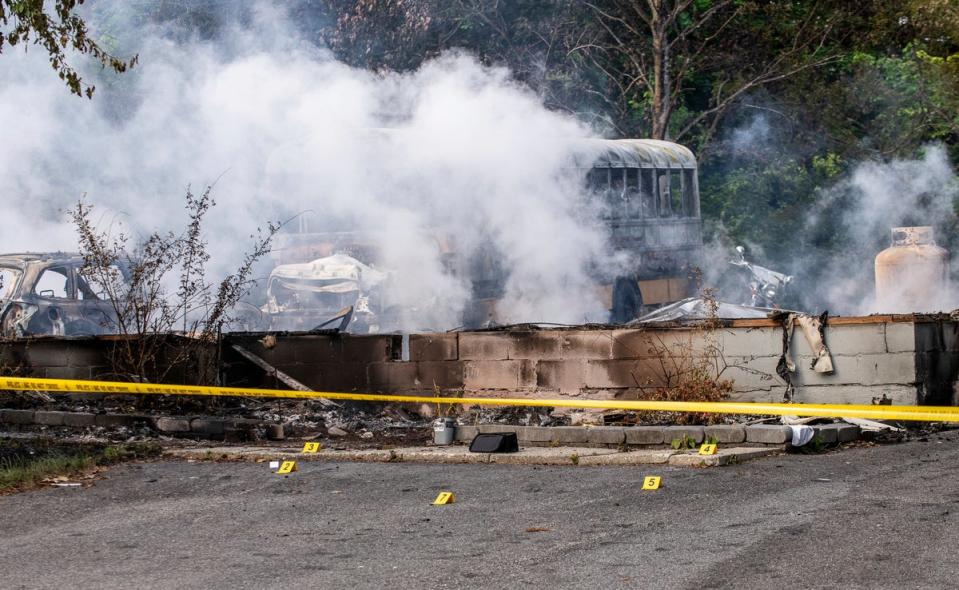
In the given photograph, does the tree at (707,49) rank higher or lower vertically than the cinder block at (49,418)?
higher

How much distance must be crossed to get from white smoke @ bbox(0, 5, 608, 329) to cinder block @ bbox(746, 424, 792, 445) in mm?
6676

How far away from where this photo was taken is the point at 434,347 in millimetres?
11469

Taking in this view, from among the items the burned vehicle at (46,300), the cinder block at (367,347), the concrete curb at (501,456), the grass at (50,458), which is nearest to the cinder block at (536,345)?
the cinder block at (367,347)

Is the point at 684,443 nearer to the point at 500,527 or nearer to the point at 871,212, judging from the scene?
the point at 500,527

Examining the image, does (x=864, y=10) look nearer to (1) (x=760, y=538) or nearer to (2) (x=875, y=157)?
(2) (x=875, y=157)

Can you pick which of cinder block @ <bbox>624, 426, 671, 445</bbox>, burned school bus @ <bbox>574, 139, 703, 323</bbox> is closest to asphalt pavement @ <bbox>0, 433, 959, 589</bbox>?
cinder block @ <bbox>624, 426, 671, 445</bbox>

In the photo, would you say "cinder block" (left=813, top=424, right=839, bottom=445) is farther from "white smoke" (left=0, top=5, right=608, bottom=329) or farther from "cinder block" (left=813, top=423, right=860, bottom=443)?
"white smoke" (left=0, top=5, right=608, bottom=329)

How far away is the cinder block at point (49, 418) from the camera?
420 inches

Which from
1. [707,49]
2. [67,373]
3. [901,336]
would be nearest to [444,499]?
[901,336]

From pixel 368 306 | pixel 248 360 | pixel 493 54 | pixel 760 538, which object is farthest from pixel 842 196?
pixel 760 538

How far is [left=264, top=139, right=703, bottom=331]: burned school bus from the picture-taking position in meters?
15.5

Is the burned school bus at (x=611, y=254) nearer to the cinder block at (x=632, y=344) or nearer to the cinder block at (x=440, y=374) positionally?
the cinder block at (x=440, y=374)

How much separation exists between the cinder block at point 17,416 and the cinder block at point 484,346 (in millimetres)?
3638

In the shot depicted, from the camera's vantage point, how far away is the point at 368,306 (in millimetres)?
15477
